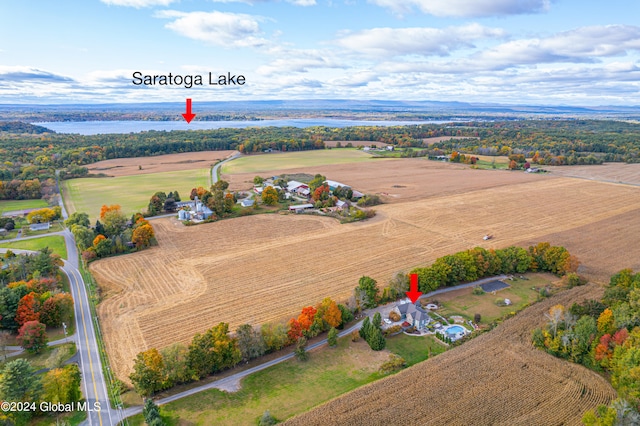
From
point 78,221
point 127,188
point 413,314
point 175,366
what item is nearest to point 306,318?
point 413,314

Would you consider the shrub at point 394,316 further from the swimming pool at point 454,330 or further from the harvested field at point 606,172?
the harvested field at point 606,172

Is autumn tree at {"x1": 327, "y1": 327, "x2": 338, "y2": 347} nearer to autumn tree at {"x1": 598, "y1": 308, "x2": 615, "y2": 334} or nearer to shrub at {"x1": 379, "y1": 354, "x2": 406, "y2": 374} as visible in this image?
shrub at {"x1": 379, "y1": 354, "x2": 406, "y2": 374}

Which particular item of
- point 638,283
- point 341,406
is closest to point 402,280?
point 341,406

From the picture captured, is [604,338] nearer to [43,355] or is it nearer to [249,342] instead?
[249,342]

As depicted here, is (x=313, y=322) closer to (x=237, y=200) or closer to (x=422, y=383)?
(x=422, y=383)

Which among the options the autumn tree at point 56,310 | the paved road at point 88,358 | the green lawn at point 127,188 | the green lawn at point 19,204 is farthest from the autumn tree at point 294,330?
the green lawn at point 19,204
